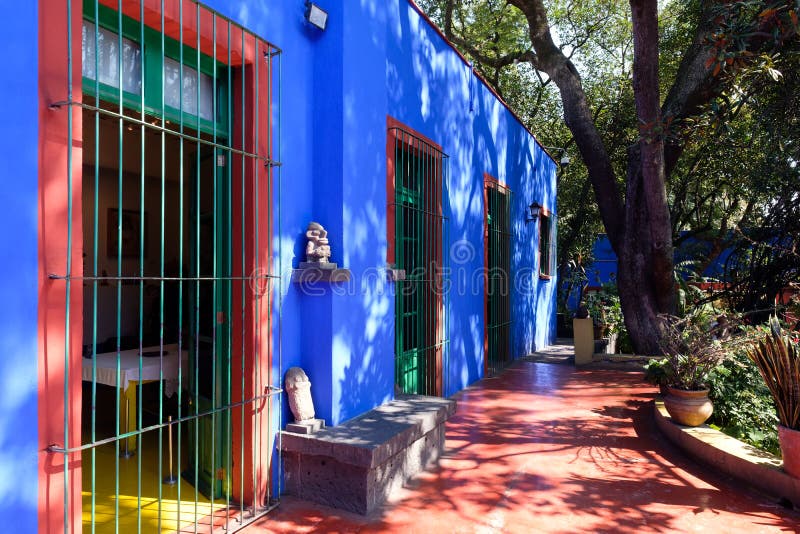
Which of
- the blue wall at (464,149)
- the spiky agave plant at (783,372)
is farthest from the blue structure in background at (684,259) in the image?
the spiky agave plant at (783,372)

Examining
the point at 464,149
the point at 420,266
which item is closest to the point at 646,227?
the point at 464,149

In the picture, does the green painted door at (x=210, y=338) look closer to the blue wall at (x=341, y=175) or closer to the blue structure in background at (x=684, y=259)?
the blue wall at (x=341, y=175)

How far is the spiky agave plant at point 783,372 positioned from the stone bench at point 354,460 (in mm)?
2349

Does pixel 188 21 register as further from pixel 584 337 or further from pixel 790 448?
pixel 584 337

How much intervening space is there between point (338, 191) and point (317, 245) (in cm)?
41

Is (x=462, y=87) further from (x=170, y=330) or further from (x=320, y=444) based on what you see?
(x=320, y=444)

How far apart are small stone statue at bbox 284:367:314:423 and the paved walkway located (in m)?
0.54

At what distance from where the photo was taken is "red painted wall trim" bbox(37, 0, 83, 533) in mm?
2102

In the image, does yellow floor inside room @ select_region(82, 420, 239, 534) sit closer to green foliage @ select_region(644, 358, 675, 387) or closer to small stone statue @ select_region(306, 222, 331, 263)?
small stone statue @ select_region(306, 222, 331, 263)

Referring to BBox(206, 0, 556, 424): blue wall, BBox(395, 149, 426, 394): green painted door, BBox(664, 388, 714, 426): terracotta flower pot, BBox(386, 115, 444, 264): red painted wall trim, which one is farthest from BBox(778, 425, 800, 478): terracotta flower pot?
BBox(395, 149, 426, 394): green painted door

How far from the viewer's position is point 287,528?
3.04 meters

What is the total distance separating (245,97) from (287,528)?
8.36 ft

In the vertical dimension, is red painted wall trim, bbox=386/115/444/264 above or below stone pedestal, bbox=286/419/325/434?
above

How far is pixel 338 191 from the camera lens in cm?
364
